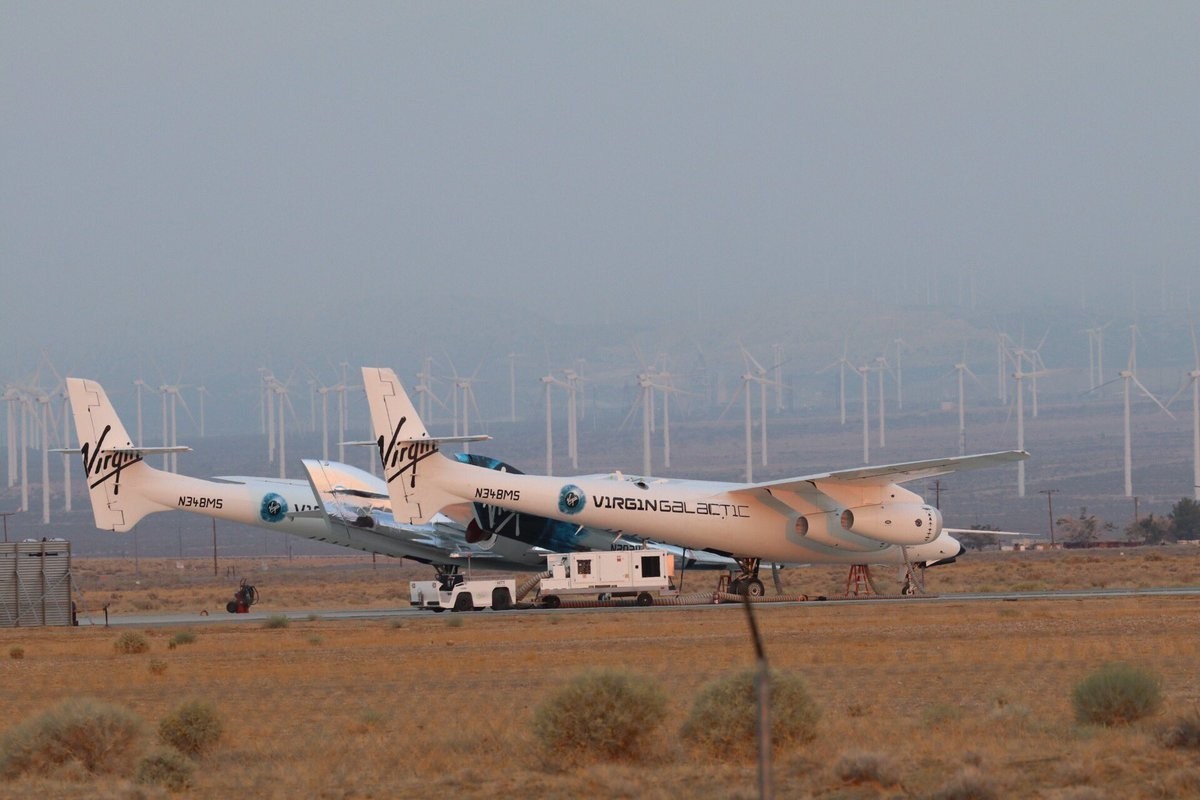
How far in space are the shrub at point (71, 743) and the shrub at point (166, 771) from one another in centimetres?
A: 82

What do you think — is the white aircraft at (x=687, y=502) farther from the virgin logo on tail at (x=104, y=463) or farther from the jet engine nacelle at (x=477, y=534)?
the virgin logo on tail at (x=104, y=463)

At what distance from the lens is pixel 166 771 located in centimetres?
1792

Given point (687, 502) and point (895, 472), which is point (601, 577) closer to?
point (687, 502)

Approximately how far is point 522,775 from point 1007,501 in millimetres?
162753

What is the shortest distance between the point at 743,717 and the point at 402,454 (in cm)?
3525

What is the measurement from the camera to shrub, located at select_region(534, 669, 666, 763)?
18.5 metres

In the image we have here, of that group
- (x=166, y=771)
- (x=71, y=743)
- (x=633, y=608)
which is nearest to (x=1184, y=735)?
(x=166, y=771)

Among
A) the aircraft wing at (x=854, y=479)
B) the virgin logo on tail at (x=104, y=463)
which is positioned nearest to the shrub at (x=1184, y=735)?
the aircraft wing at (x=854, y=479)

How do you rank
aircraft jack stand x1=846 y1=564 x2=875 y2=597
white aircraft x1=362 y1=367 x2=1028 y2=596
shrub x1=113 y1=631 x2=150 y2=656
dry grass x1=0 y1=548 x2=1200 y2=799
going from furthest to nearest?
aircraft jack stand x1=846 y1=564 x2=875 y2=597
white aircraft x1=362 y1=367 x2=1028 y2=596
shrub x1=113 y1=631 x2=150 y2=656
dry grass x1=0 y1=548 x2=1200 y2=799

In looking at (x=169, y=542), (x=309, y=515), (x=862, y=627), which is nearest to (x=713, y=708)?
(x=862, y=627)

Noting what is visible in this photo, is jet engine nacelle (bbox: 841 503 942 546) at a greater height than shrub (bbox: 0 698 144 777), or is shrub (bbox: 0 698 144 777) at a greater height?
jet engine nacelle (bbox: 841 503 942 546)

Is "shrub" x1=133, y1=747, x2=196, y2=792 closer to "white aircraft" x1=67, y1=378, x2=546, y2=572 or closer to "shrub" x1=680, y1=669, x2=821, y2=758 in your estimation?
"shrub" x1=680, y1=669, x2=821, y2=758

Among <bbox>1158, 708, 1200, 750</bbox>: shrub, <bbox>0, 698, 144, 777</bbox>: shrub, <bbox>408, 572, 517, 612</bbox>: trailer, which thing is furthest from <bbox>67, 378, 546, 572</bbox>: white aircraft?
<bbox>1158, 708, 1200, 750</bbox>: shrub

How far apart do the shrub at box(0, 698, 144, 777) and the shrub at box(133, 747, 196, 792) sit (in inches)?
32.5
